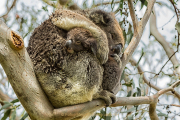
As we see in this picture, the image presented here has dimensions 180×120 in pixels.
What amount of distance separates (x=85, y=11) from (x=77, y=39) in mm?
731

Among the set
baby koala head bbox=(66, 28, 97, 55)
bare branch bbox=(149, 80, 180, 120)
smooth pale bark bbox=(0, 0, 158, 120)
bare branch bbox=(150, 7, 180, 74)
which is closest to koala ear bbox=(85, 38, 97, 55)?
baby koala head bbox=(66, 28, 97, 55)

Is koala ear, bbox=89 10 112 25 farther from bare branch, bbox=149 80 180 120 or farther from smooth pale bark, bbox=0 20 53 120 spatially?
bare branch, bbox=149 80 180 120

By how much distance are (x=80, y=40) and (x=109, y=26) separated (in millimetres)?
736

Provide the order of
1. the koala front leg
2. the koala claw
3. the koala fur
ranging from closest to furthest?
the koala fur
the koala front leg
the koala claw

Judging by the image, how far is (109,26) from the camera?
8.17 feet

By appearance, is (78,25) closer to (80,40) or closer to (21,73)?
(80,40)

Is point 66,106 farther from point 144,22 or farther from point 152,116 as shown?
point 152,116

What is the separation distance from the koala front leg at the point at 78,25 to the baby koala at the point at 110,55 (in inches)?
2.4

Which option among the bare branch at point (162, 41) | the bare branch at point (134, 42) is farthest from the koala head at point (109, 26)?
the bare branch at point (162, 41)

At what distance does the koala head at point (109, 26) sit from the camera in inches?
93.7

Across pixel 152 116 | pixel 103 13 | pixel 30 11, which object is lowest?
pixel 152 116

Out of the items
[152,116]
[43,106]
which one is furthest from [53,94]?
[152,116]

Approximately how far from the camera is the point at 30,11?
15.8ft

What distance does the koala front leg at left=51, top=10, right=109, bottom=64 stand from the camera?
6.33 ft
